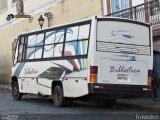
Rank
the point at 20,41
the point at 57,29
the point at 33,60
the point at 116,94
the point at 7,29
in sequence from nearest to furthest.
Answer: the point at 116,94, the point at 57,29, the point at 33,60, the point at 20,41, the point at 7,29

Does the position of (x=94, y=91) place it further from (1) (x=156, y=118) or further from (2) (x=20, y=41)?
(2) (x=20, y=41)

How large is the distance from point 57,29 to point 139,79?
12.3ft

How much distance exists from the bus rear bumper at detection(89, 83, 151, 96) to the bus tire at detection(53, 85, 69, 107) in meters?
2.18

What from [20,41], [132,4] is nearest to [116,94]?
[20,41]

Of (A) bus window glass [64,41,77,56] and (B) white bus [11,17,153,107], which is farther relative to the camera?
(A) bus window glass [64,41,77,56]

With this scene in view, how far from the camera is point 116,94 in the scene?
15422mm

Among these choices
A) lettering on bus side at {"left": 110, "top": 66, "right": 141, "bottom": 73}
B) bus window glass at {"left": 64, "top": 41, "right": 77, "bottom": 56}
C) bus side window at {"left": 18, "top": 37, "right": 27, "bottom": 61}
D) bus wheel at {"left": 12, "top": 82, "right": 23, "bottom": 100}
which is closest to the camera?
lettering on bus side at {"left": 110, "top": 66, "right": 141, "bottom": 73}

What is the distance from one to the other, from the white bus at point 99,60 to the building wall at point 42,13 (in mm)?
9067

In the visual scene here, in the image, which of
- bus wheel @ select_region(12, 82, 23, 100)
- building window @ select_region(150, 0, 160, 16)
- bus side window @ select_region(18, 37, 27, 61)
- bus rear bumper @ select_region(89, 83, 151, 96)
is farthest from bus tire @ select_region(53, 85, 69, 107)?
building window @ select_region(150, 0, 160, 16)

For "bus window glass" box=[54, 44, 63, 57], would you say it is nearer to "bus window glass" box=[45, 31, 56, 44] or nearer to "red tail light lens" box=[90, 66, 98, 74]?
"bus window glass" box=[45, 31, 56, 44]

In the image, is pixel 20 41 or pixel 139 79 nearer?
pixel 139 79

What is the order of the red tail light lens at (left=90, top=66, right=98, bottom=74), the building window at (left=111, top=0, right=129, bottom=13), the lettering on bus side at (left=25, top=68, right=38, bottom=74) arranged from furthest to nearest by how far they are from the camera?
the building window at (left=111, top=0, right=129, bottom=13) → the lettering on bus side at (left=25, top=68, right=38, bottom=74) → the red tail light lens at (left=90, top=66, right=98, bottom=74)

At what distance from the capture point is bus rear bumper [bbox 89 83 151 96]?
49.6 ft

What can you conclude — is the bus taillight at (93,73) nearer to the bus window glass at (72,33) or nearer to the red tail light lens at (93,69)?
the red tail light lens at (93,69)
